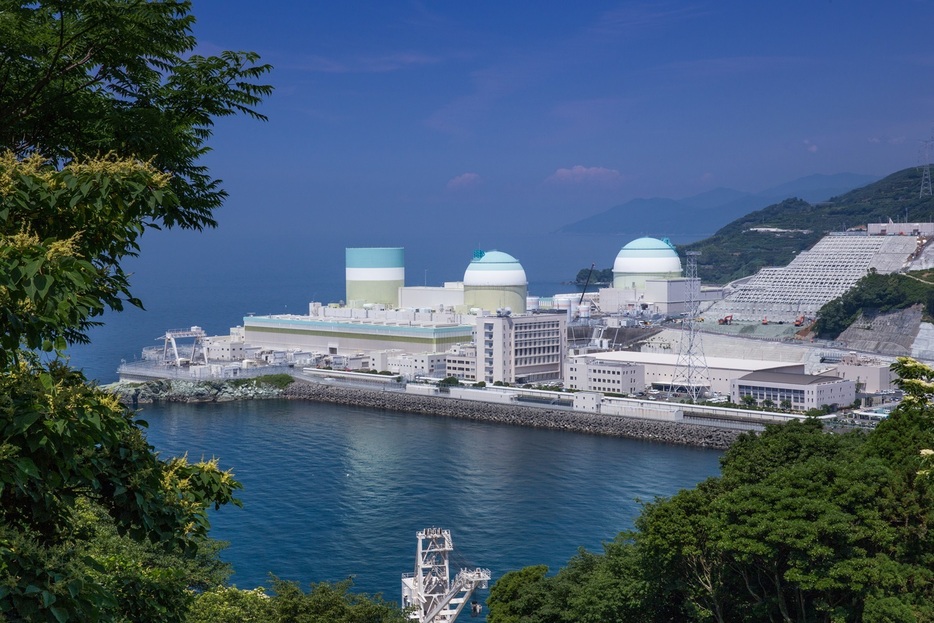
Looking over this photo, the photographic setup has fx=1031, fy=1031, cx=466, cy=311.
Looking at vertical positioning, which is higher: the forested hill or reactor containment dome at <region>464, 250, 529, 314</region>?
the forested hill

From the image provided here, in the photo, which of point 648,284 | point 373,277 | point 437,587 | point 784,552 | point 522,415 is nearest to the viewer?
point 784,552

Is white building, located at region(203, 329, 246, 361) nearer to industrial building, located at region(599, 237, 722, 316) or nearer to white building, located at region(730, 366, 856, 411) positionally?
industrial building, located at region(599, 237, 722, 316)

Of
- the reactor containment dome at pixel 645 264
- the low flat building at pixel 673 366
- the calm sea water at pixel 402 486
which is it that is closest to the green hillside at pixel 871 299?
the low flat building at pixel 673 366

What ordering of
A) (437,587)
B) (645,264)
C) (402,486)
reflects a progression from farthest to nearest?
1. (645,264)
2. (402,486)
3. (437,587)

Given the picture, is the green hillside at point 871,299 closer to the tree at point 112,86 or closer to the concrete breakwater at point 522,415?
the concrete breakwater at point 522,415

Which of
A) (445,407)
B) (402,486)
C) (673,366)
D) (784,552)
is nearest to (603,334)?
(673,366)

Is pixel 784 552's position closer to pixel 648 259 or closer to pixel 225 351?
pixel 225 351

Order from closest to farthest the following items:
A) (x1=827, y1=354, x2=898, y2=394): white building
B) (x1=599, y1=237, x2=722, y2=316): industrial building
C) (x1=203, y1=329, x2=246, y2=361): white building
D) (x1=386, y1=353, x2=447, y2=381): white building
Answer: (x1=827, y1=354, x2=898, y2=394): white building → (x1=386, y1=353, x2=447, y2=381): white building → (x1=203, y1=329, x2=246, y2=361): white building → (x1=599, y1=237, x2=722, y2=316): industrial building

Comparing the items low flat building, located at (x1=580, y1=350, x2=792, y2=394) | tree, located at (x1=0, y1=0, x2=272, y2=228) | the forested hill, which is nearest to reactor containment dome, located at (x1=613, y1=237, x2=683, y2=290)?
low flat building, located at (x1=580, y1=350, x2=792, y2=394)
